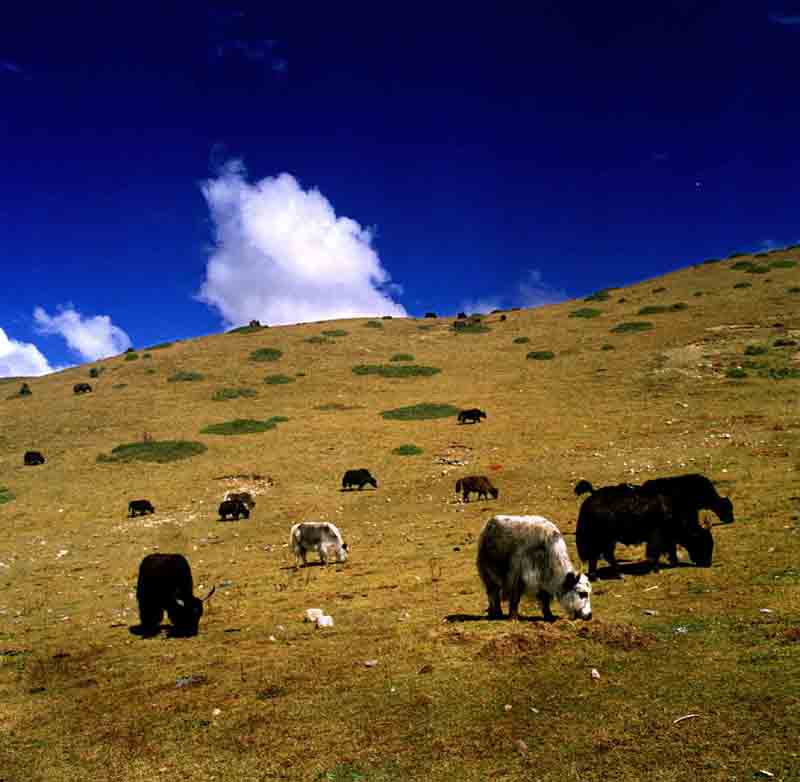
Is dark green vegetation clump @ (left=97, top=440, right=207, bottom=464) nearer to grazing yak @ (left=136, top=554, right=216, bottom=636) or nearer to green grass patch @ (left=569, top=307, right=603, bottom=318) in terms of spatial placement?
grazing yak @ (left=136, top=554, right=216, bottom=636)

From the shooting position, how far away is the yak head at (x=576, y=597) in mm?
9188

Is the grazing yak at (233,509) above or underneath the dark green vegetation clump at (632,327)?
underneath

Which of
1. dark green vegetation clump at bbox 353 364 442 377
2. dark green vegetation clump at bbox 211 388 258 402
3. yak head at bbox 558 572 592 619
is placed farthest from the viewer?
dark green vegetation clump at bbox 353 364 442 377

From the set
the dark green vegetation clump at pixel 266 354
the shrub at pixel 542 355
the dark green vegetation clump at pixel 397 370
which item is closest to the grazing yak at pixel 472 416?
the dark green vegetation clump at pixel 397 370

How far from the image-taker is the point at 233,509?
78.4 feet

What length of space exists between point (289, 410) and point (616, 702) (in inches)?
1488

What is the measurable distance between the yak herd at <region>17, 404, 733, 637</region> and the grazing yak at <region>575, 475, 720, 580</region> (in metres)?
0.02

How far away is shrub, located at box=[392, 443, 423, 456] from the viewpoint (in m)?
31.1

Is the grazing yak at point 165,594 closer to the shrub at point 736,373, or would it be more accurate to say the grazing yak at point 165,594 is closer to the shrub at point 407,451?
the shrub at point 407,451

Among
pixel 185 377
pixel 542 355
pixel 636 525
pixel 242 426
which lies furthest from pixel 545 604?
pixel 185 377

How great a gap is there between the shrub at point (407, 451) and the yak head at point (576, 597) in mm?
21713

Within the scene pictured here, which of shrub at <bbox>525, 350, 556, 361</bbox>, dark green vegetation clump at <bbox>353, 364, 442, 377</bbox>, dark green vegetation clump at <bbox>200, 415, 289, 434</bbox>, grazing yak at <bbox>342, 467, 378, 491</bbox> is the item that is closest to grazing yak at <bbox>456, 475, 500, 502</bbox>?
grazing yak at <bbox>342, 467, 378, 491</bbox>

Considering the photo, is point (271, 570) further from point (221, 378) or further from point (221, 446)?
point (221, 378)

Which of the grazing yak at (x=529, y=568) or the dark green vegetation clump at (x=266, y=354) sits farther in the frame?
the dark green vegetation clump at (x=266, y=354)
